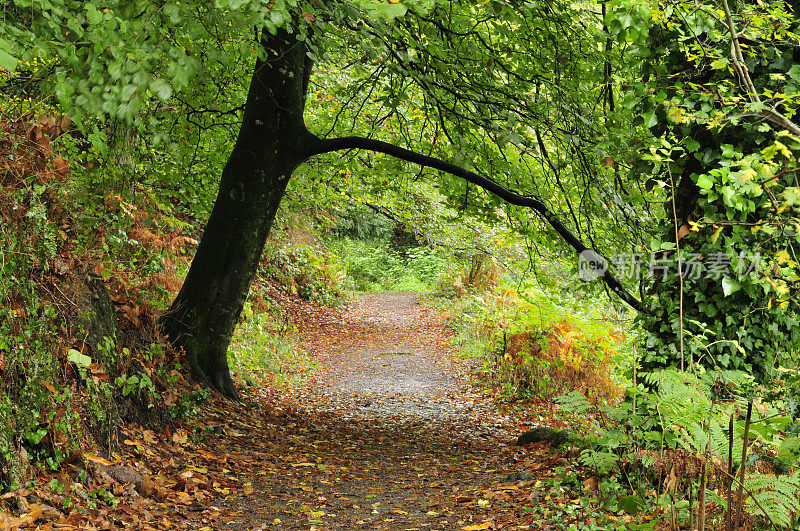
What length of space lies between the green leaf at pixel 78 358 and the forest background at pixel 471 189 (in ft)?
0.05

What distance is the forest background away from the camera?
331cm

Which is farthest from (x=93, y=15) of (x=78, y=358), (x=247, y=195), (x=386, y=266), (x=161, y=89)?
(x=386, y=266)

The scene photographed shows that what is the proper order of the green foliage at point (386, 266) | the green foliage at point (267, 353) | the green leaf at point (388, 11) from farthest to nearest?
the green foliage at point (386, 266) → the green foliage at point (267, 353) → the green leaf at point (388, 11)

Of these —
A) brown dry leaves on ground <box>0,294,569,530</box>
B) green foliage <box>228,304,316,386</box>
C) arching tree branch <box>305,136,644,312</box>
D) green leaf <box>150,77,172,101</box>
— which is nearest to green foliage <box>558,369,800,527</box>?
brown dry leaves on ground <box>0,294,569,530</box>

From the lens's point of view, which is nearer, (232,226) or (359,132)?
(232,226)

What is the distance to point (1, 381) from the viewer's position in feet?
12.0

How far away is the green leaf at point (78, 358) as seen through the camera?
436 centimetres

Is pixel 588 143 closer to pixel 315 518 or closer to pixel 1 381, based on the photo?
pixel 315 518

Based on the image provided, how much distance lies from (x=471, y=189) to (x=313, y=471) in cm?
413

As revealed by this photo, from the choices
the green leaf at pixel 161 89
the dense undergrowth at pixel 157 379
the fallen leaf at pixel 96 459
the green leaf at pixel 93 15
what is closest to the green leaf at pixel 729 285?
the dense undergrowth at pixel 157 379

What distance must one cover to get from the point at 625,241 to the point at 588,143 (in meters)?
1.25

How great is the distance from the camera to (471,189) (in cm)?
784

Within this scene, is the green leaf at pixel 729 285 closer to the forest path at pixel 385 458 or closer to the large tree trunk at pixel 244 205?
the forest path at pixel 385 458

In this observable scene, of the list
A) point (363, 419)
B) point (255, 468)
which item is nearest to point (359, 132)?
point (363, 419)
